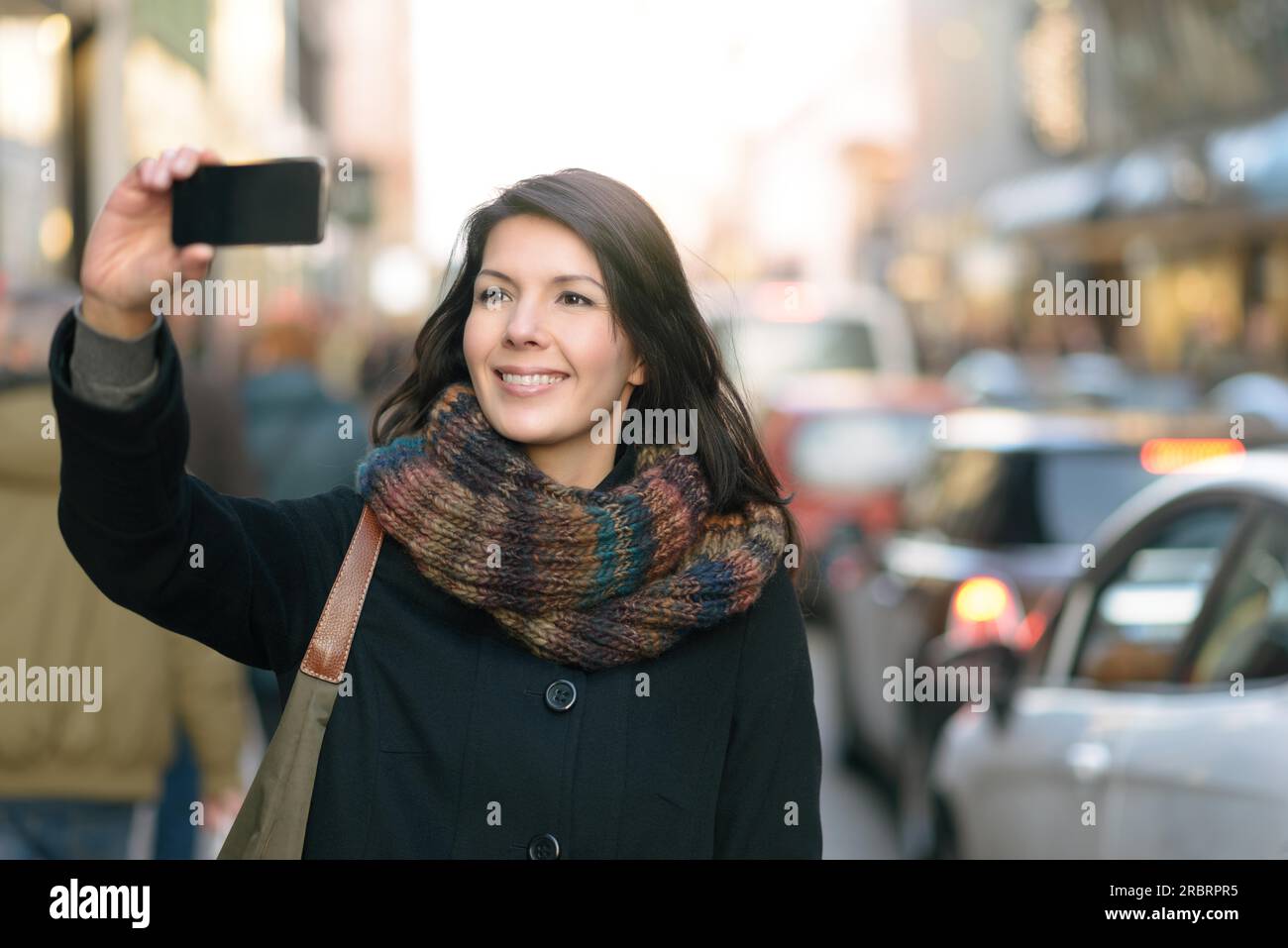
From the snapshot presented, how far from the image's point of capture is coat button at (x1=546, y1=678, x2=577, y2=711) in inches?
106

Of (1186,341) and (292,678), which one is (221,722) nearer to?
(292,678)

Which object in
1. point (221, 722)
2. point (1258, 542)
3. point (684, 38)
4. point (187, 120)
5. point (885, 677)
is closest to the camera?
point (1258, 542)

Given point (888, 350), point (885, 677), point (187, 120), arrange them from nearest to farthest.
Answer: point (885, 677)
point (187, 120)
point (888, 350)

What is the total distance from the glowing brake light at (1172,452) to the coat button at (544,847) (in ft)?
17.0

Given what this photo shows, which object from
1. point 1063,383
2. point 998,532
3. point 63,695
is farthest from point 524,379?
point 1063,383

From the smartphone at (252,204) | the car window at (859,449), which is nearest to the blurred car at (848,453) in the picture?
the car window at (859,449)

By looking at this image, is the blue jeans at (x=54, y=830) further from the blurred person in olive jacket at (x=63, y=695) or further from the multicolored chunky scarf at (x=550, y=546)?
the multicolored chunky scarf at (x=550, y=546)

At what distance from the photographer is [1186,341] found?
25156 mm

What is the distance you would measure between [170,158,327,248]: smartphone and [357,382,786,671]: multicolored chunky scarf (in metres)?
0.46

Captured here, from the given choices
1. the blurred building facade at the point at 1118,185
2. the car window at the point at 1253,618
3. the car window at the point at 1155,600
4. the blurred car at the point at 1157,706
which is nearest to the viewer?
the blurred car at the point at 1157,706

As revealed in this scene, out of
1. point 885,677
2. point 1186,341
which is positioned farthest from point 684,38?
point 885,677

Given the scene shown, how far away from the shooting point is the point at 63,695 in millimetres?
4391

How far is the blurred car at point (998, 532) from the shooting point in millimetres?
7453
